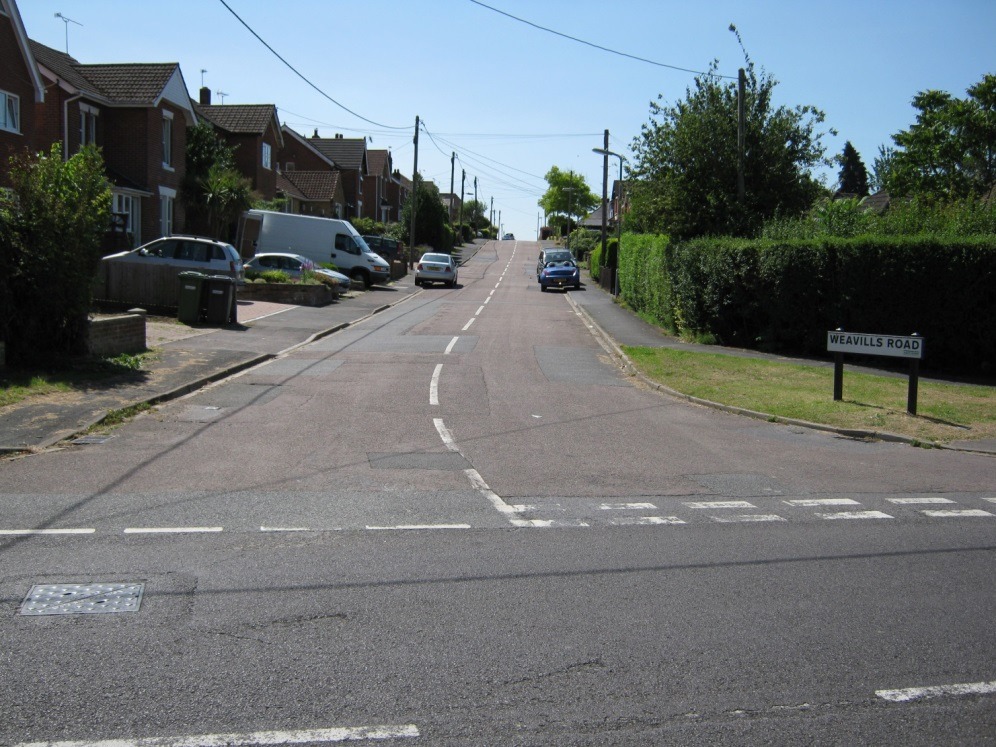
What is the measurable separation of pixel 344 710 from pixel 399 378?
12.7 meters

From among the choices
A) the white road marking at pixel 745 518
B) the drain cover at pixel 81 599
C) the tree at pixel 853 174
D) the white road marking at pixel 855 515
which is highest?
the tree at pixel 853 174

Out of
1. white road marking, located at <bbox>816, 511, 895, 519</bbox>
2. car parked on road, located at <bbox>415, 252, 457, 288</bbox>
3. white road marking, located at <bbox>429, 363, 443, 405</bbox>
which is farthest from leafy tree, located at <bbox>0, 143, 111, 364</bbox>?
car parked on road, located at <bbox>415, 252, 457, 288</bbox>

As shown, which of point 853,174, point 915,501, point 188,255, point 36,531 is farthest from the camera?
point 853,174

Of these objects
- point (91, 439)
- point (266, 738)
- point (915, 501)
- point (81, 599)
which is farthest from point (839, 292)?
point (266, 738)

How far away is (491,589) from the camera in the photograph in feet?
19.1

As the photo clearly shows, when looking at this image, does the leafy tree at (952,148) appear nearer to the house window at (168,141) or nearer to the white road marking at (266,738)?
the house window at (168,141)

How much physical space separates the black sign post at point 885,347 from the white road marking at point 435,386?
21.2 feet

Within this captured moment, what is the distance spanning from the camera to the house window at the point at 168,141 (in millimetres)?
36022

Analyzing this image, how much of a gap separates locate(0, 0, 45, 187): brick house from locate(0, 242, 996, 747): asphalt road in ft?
58.2

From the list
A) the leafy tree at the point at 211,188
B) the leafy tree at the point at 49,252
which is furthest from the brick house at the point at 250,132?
the leafy tree at the point at 49,252

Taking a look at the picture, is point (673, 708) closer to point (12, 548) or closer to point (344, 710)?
point (344, 710)

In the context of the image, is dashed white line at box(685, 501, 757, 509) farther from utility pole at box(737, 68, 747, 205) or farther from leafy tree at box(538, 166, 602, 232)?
leafy tree at box(538, 166, 602, 232)

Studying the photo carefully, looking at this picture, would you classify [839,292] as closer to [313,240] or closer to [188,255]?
[188,255]

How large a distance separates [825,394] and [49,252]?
12.9 meters
